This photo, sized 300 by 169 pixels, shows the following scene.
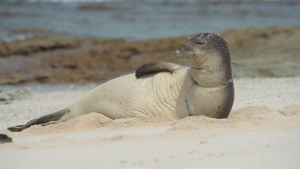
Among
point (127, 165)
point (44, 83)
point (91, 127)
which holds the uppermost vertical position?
point (127, 165)

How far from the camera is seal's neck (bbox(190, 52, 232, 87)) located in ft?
14.7

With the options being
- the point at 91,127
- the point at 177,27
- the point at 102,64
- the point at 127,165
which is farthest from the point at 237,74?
the point at 177,27

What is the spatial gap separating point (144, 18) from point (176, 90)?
30.2 meters

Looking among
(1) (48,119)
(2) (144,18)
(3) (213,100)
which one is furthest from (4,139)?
(2) (144,18)

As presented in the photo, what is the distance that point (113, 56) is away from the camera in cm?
1473

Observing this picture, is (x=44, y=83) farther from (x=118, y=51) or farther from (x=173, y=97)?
(x=173, y=97)

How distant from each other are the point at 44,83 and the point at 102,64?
2535 millimetres

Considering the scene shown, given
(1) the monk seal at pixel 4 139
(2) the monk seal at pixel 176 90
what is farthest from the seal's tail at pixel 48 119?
(1) the monk seal at pixel 4 139

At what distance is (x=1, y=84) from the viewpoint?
11820mm

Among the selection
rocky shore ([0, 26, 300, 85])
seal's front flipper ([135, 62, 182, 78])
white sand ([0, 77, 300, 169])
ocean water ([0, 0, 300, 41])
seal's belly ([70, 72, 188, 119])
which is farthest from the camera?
ocean water ([0, 0, 300, 41])

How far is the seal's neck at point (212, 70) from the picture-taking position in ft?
14.7

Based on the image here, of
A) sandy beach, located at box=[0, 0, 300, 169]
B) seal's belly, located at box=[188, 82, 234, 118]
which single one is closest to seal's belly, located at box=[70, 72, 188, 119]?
sandy beach, located at box=[0, 0, 300, 169]

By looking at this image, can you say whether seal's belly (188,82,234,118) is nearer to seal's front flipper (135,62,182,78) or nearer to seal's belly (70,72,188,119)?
seal's belly (70,72,188,119)

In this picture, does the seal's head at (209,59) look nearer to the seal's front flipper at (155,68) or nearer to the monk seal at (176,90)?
the monk seal at (176,90)
